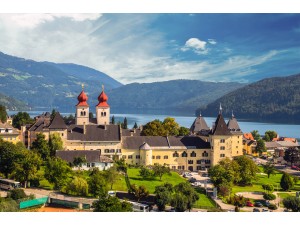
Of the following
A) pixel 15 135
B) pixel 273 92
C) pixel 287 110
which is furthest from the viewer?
pixel 273 92

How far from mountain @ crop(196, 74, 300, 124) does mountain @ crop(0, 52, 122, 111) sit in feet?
96.2

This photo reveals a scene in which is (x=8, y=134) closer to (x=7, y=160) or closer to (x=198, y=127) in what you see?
(x=7, y=160)

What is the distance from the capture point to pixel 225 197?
20578 mm

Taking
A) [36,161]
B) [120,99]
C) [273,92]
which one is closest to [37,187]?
[36,161]

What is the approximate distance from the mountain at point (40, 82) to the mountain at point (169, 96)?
1011 centimetres

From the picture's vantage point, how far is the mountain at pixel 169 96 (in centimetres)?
7538

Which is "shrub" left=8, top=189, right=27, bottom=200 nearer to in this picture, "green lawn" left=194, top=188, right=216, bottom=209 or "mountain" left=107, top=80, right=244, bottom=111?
"green lawn" left=194, top=188, right=216, bottom=209

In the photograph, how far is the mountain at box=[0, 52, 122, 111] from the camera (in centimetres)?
9650

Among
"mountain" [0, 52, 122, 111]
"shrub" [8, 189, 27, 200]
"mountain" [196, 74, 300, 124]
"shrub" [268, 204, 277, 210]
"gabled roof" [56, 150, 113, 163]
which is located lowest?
"shrub" [268, 204, 277, 210]

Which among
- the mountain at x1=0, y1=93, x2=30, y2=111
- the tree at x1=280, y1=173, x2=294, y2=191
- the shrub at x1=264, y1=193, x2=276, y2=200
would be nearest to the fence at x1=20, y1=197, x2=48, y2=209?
the shrub at x1=264, y1=193, x2=276, y2=200

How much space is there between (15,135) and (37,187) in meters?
8.47

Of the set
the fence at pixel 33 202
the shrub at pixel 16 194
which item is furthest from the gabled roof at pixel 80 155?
the fence at pixel 33 202

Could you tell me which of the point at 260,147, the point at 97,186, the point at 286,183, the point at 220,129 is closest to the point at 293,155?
the point at 260,147

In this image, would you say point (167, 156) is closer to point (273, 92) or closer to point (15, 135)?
point (15, 135)
